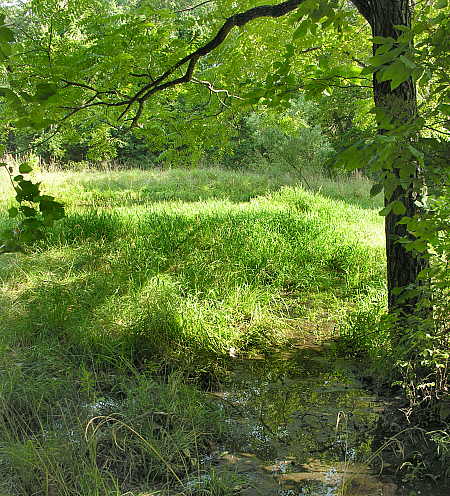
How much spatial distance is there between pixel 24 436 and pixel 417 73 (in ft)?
9.34

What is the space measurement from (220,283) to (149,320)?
3.93 feet

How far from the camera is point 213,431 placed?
3186mm

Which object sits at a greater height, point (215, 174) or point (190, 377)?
point (215, 174)

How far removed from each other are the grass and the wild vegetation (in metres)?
0.02

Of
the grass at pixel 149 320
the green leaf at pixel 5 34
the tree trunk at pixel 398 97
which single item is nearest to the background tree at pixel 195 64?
the tree trunk at pixel 398 97

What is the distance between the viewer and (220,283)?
5.38 m

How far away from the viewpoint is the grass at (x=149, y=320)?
278 centimetres

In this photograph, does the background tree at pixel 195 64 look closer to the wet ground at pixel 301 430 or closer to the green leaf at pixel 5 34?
the wet ground at pixel 301 430

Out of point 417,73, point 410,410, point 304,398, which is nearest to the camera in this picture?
point 417,73

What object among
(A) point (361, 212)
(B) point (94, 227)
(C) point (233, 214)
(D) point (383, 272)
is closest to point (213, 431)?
(D) point (383, 272)

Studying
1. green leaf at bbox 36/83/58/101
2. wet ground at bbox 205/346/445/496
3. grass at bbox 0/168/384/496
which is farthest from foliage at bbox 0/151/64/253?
wet ground at bbox 205/346/445/496

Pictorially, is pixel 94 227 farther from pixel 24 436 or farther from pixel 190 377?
pixel 24 436

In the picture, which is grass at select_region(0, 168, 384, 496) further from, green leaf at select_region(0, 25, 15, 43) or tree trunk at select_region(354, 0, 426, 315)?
green leaf at select_region(0, 25, 15, 43)

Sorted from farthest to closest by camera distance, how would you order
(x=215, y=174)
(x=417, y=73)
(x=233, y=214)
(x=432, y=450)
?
(x=215, y=174)
(x=233, y=214)
(x=432, y=450)
(x=417, y=73)
